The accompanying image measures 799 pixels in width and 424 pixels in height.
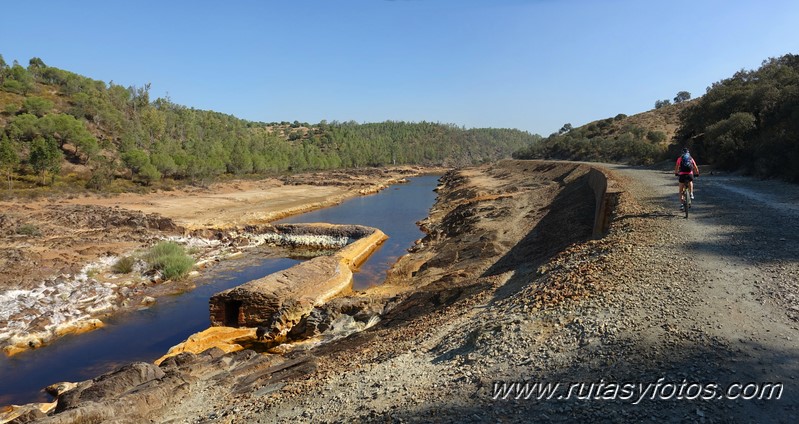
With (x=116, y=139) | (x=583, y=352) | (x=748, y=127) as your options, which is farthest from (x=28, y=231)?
(x=116, y=139)

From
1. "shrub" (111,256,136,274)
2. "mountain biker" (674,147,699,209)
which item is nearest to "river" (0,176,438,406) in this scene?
"shrub" (111,256,136,274)

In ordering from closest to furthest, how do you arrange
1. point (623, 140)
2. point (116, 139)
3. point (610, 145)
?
point (623, 140) < point (610, 145) < point (116, 139)

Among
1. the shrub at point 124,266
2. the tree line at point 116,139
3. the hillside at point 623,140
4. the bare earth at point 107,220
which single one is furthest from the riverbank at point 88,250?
the hillside at point 623,140

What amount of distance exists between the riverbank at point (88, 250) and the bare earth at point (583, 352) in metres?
9.39

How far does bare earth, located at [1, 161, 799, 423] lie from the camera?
4801mm

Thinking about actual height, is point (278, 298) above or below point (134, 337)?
above

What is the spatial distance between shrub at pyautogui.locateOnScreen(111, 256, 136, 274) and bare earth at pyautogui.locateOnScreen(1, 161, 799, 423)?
1475 cm

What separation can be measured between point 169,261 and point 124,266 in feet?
8.08

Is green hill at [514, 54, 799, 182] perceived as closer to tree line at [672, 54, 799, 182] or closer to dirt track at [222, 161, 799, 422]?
tree line at [672, 54, 799, 182]

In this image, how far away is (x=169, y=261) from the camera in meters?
22.3

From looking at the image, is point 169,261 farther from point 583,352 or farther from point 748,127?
point 748,127

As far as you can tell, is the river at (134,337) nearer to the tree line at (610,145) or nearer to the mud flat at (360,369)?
the mud flat at (360,369)

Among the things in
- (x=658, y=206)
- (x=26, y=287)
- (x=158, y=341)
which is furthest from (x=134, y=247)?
(x=658, y=206)

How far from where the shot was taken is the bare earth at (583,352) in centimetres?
480
